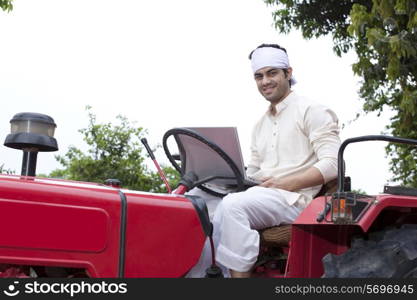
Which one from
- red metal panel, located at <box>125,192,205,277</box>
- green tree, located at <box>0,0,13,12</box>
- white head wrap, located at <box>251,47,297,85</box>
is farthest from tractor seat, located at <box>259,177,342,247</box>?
green tree, located at <box>0,0,13,12</box>

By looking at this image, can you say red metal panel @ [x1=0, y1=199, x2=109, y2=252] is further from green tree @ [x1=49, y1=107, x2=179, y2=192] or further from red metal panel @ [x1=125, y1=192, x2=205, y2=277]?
green tree @ [x1=49, y1=107, x2=179, y2=192]

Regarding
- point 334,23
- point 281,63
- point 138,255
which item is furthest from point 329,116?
point 334,23

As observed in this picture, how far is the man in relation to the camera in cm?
296

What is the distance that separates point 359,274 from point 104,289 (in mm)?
997

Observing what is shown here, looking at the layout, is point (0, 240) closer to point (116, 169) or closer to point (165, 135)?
point (165, 135)

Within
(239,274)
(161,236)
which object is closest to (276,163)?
(239,274)

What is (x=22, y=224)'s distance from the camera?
251 centimetres

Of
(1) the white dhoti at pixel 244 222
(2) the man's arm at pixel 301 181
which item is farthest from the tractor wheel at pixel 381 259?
(2) the man's arm at pixel 301 181

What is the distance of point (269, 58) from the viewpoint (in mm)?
3588

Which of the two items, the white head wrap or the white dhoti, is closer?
the white dhoti

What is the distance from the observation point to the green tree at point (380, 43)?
1002 centimetres

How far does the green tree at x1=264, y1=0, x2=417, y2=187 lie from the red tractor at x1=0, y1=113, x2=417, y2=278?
23.9 ft

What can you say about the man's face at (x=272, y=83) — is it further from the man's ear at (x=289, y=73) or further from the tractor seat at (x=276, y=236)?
the tractor seat at (x=276, y=236)

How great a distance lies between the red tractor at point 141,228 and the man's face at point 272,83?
73 cm
